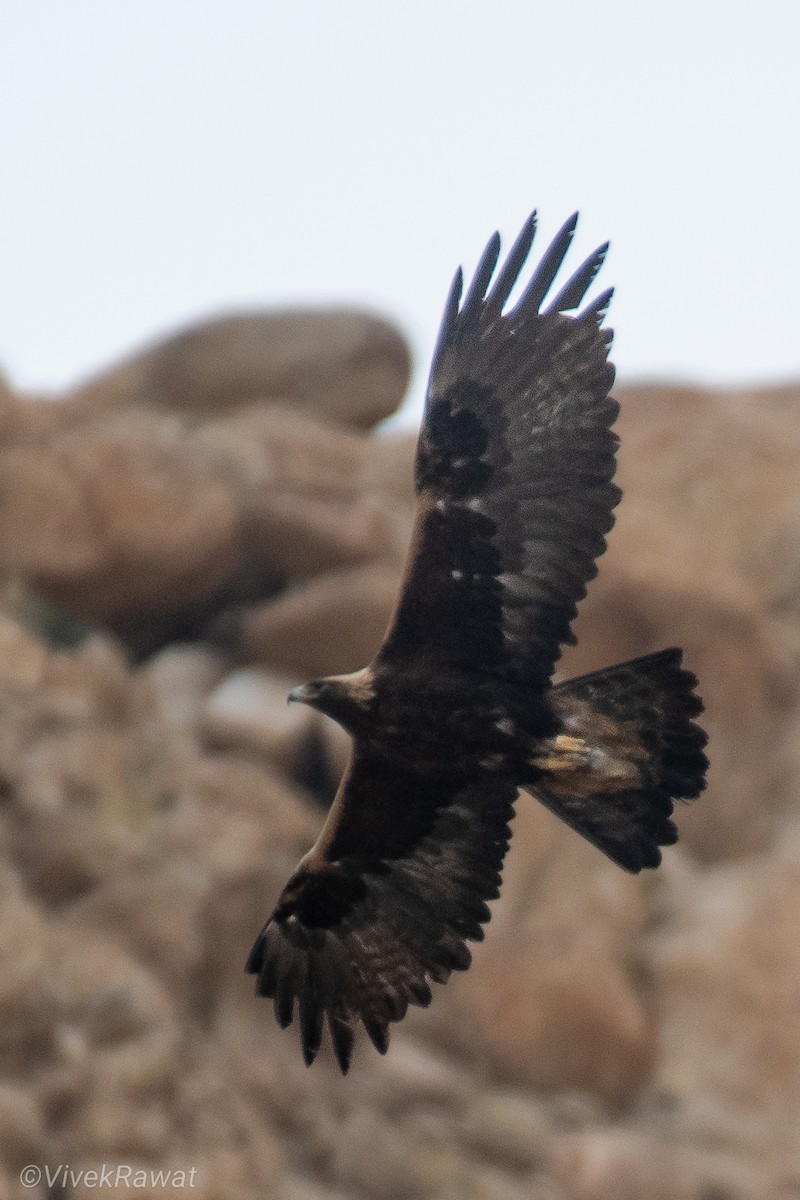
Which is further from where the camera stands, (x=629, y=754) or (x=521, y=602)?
(x=521, y=602)

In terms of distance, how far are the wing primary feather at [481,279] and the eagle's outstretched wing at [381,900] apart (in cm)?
160

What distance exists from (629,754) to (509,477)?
103 centimetres

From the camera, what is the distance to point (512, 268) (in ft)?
19.7

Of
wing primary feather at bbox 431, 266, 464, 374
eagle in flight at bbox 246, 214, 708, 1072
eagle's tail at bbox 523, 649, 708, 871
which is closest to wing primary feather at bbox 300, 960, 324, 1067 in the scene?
eagle in flight at bbox 246, 214, 708, 1072

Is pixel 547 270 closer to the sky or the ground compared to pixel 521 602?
closer to the sky

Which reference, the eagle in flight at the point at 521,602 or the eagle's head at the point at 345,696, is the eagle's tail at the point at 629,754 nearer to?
the eagle in flight at the point at 521,602

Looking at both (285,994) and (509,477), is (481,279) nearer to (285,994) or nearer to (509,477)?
(509,477)

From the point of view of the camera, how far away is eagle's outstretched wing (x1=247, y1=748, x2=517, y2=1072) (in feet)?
21.3

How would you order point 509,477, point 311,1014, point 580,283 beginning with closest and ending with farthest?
point 580,283 → point 509,477 → point 311,1014

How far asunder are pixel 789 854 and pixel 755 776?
1007mm

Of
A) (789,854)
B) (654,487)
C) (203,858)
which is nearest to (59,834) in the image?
(203,858)

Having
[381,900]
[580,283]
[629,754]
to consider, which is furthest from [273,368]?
[629,754]

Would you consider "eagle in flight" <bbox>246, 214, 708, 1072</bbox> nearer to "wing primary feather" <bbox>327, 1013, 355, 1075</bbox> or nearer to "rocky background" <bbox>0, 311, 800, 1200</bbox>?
"wing primary feather" <bbox>327, 1013, 355, 1075</bbox>

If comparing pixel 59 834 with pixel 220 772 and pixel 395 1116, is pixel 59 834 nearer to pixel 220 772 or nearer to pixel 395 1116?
pixel 220 772
